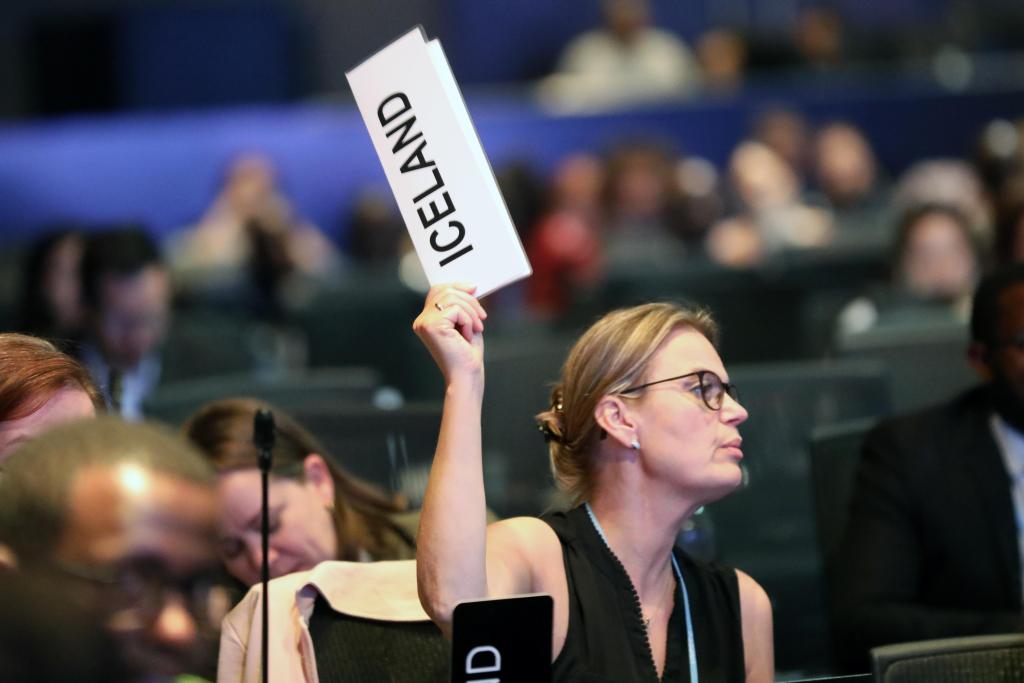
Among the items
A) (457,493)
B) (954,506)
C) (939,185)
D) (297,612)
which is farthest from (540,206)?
(457,493)

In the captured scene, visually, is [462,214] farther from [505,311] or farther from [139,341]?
[505,311]

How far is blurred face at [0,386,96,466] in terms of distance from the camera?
2402 millimetres

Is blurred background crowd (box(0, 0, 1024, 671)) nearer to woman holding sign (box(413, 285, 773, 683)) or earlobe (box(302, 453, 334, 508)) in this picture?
earlobe (box(302, 453, 334, 508))

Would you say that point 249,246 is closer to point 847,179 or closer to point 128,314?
point 128,314

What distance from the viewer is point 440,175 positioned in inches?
97.7

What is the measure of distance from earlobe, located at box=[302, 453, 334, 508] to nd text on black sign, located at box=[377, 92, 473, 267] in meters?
0.82

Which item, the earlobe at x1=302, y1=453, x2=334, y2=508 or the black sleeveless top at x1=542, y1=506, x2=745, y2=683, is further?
the earlobe at x1=302, y1=453, x2=334, y2=508

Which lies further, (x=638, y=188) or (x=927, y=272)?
(x=638, y=188)

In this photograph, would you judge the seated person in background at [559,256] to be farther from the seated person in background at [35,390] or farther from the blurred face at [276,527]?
the seated person in background at [35,390]

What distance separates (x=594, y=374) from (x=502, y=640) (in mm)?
663

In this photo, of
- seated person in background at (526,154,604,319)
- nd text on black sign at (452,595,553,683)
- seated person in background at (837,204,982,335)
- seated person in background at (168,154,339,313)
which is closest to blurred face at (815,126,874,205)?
seated person in background at (526,154,604,319)

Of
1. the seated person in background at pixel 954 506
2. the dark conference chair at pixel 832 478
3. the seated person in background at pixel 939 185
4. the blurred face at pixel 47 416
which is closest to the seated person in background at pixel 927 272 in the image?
the dark conference chair at pixel 832 478

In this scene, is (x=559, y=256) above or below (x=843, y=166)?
below

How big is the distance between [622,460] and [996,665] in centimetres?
68
